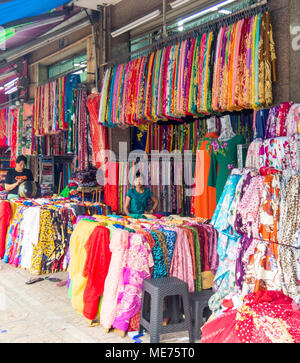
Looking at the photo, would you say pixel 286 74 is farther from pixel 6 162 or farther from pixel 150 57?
pixel 6 162

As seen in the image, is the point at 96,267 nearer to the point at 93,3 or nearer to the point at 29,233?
the point at 29,233

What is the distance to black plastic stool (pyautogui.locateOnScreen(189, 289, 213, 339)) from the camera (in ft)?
10.3

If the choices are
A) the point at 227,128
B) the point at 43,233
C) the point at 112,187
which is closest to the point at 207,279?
the point at 227,128

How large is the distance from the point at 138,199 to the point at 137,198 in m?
0.02

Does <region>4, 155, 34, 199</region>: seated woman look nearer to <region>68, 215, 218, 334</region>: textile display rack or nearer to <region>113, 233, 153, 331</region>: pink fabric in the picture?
<region>68, 215, 218, 334</region>: textile display rack

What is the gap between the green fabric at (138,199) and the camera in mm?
5500

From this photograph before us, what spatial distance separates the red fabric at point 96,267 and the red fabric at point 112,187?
249cm

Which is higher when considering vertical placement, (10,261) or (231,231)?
(231,231)

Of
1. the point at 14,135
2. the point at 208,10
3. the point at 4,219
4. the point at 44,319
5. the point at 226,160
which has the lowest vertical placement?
the point at 44,319

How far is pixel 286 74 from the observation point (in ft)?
12.1

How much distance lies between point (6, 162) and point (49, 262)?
234 inches

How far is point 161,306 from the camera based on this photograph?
2941mm
